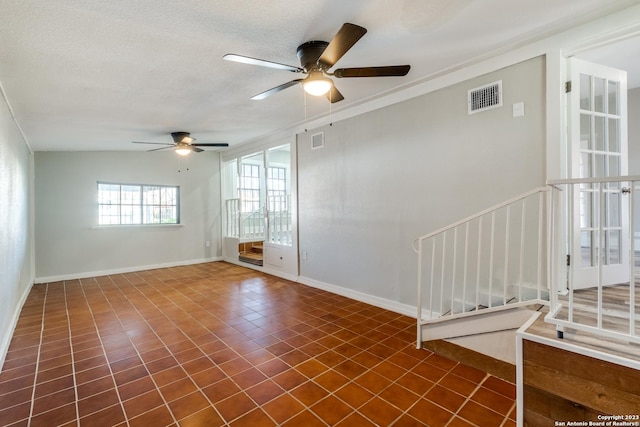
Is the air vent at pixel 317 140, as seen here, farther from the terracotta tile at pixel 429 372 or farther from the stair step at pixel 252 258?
the terracotta tile at pixel 429 372

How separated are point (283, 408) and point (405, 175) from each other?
8.87 ft

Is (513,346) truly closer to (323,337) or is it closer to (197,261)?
(323,337)

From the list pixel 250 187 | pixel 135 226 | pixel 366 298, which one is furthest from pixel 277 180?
pixel 366 298

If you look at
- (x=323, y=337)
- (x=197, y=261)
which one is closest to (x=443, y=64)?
(x=323, y=337)

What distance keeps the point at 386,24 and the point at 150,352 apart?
3.40m

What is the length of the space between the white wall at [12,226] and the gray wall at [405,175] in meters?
3.55

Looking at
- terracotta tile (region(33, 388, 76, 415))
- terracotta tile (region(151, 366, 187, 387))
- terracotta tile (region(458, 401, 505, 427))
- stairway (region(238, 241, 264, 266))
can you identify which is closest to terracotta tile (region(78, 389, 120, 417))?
terracotta tile (region(33, 388, 76, 415))

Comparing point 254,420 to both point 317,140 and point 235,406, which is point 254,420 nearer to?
point 235,406

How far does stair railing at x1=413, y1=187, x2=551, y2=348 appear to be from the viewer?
8.18 feet

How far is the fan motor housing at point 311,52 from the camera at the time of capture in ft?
7.72

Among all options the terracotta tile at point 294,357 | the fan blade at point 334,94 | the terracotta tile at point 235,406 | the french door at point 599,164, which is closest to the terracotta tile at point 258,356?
the terracotta tile at point 294,357

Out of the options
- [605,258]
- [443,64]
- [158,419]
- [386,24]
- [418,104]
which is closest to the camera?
[158,419]

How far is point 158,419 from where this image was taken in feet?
6.19

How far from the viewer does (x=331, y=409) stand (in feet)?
6.45
